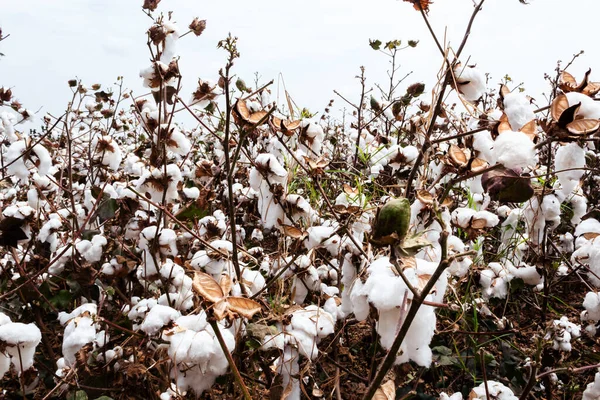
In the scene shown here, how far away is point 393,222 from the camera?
612 millimetres

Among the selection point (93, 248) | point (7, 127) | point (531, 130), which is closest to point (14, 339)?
point (93, 248)

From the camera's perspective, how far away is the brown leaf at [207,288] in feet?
2.22

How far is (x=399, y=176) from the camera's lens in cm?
187

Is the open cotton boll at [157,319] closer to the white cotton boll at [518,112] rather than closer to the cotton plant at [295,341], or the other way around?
the cotton plant at [295,341]

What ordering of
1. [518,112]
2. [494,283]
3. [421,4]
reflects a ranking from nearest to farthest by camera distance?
1. [518,112]
2. [421,4]
3. [494,283]

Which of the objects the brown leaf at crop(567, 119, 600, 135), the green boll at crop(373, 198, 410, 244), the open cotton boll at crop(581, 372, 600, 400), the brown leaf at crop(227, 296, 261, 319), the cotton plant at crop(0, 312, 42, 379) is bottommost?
the cotton plant at crop(0, 312, 42, 379)

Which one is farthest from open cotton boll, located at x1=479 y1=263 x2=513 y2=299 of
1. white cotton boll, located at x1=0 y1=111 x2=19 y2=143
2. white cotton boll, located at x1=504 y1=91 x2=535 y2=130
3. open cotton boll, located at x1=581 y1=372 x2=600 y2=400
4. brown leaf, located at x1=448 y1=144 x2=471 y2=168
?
white cotton boll, located at x1=0 y1=111 x2=19 y2=143

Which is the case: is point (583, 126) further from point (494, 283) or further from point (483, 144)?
point (494, 283)

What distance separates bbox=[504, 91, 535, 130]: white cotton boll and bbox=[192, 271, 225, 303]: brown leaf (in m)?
0.57

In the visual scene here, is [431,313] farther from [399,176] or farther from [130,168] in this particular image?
[130,168]

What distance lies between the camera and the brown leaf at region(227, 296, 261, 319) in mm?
676

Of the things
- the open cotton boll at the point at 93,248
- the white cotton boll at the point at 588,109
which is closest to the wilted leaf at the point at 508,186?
the white cotton boll at the point at 588,109

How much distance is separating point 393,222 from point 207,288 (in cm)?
28

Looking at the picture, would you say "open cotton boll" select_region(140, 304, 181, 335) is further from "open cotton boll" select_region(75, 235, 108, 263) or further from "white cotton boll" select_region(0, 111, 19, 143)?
"white cotton boll" select_region(0, 111, 19, 143)
